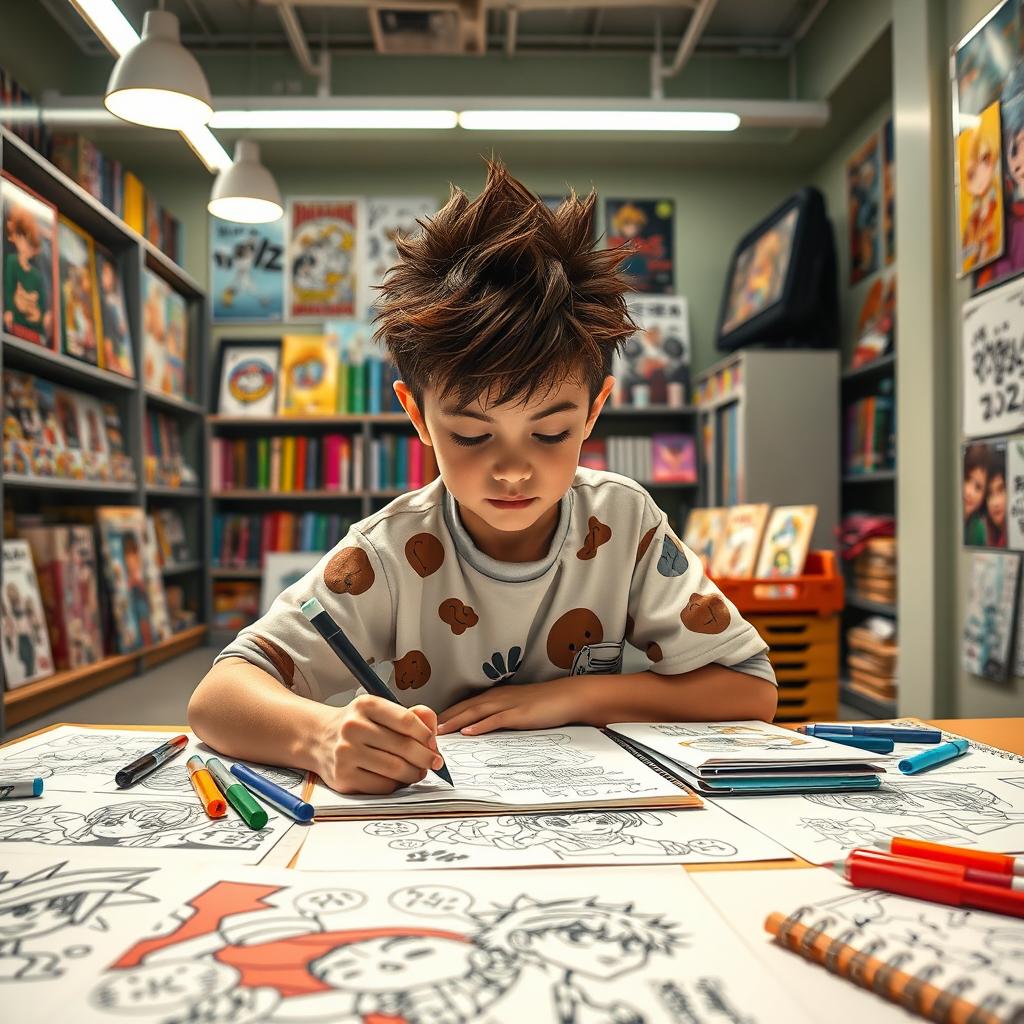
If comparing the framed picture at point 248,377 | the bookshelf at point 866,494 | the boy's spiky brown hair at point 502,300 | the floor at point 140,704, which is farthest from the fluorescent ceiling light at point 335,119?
the boy's spiky brown hair at point 502,300

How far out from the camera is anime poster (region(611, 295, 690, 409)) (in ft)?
14.4

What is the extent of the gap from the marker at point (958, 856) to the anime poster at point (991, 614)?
199 cm

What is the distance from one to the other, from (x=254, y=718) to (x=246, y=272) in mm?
4337

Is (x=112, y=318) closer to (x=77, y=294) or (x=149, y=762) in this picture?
(x=77, y=294)

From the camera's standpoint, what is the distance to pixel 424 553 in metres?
1.06

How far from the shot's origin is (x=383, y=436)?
14.9 ft

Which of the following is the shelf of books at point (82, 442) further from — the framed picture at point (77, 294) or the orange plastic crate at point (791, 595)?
the orange plastic crate at point (791, 595)

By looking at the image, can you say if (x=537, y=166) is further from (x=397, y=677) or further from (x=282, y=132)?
(x=397, y=677)

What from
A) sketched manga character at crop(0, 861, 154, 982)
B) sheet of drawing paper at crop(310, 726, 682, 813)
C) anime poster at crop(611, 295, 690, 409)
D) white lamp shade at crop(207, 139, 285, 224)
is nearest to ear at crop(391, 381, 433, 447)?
sheet of drawing paper at crop(310, 726, 682, 813)

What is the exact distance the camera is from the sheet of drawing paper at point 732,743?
0.72 metres

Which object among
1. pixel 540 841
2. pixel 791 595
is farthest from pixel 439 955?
pixel 791 595

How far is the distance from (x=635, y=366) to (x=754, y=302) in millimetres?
717

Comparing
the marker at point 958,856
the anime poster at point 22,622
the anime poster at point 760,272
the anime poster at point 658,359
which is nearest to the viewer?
the marker at point 958,856

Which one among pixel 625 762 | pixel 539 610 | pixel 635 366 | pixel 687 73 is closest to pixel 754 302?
pixel 635 366
